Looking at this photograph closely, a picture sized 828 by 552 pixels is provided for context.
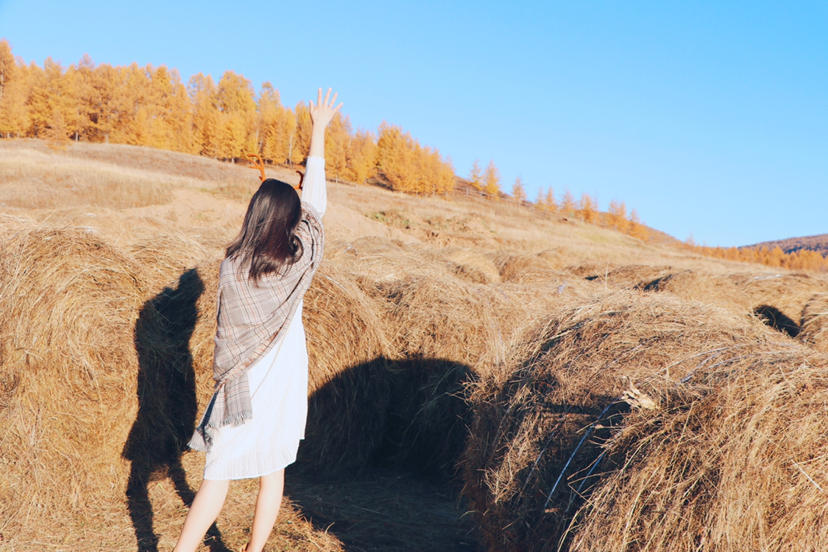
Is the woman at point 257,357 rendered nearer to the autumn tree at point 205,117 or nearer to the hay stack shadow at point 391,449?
the hay stack shadow at point 391,449

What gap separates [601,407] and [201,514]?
6.66 feet

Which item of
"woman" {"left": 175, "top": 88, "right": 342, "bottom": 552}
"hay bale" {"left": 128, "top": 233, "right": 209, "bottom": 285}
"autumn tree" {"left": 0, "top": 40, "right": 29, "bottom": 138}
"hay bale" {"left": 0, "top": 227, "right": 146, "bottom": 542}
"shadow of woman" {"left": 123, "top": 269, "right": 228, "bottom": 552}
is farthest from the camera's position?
"autumn tree" {"left": 0, "top": 40, "right": 29, "bottom": 138}

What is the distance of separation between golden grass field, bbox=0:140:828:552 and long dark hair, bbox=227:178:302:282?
1.54 meters

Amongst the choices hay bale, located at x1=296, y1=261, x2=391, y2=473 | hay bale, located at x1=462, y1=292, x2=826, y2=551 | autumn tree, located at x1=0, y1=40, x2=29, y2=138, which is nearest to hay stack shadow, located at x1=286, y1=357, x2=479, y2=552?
hay bale, located at x1=296, y1=261, x2=391, y2=473

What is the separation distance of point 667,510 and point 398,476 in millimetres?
3529

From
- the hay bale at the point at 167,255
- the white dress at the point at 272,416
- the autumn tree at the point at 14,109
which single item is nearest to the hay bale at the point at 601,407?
the white dress at the point at 272,416

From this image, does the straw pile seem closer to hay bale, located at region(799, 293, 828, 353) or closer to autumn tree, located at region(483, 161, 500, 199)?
hay bale, located at region(799, 293, 828, 353)

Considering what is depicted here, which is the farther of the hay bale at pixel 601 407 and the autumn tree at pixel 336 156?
the autumn tree at pixel 336 156

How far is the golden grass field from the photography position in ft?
7.73

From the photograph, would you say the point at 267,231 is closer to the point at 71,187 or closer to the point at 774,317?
the point at 774,317

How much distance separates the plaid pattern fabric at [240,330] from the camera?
3197 millimetres

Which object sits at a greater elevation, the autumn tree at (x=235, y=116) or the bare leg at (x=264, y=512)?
the autumn tree at (x=235, y=116)

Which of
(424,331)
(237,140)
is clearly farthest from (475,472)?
(237,140)

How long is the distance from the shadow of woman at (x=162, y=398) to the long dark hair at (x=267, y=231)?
1927 millimetres
